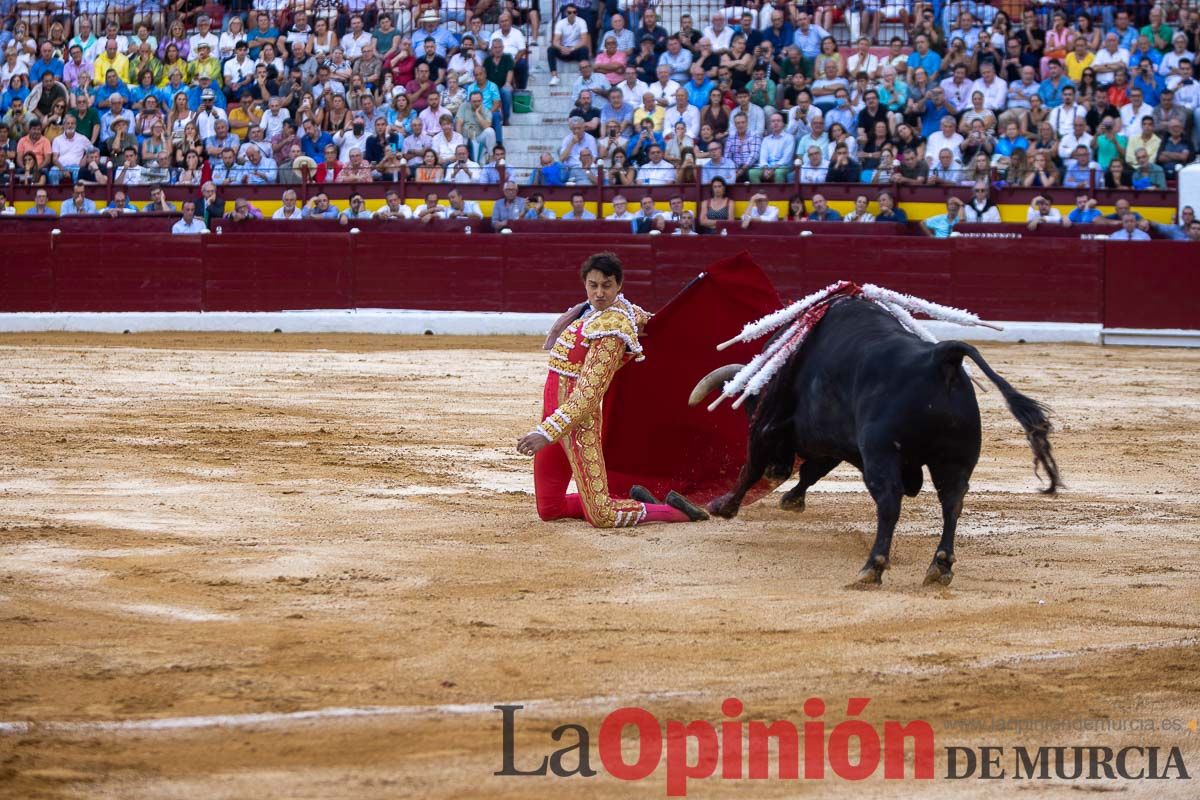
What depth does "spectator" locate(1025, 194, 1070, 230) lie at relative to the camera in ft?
47.3

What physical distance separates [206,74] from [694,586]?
14058 mm

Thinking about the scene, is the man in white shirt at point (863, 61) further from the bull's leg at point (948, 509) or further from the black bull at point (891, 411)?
the bull's leg at point (948, 509)

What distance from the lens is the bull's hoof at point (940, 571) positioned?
505cm

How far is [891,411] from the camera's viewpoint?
5066mm

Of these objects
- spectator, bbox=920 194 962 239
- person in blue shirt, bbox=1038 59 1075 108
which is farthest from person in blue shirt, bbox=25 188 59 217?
person in blue shirt, bbox=1038 59 1075 108

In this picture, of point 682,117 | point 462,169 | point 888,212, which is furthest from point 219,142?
point 888,212

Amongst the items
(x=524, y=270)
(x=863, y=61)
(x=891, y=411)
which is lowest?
(x=524, y=270)

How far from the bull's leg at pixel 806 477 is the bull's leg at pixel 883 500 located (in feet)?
4.04

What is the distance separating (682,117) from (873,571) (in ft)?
36.0

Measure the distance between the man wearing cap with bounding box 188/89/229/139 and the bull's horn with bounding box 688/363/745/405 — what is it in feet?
38.8

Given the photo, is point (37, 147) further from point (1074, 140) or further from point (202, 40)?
point (1074, 140)

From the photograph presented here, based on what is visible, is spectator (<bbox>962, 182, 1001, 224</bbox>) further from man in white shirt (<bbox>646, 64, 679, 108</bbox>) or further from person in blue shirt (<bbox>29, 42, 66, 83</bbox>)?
person in blue shirt (<bbox>29, 42, 66, 83</bbox>)

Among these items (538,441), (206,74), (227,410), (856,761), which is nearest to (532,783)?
(856,761)

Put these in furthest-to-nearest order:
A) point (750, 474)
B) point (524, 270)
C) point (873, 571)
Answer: point (524, 270) → point (750, 474) → point (873, 571)
